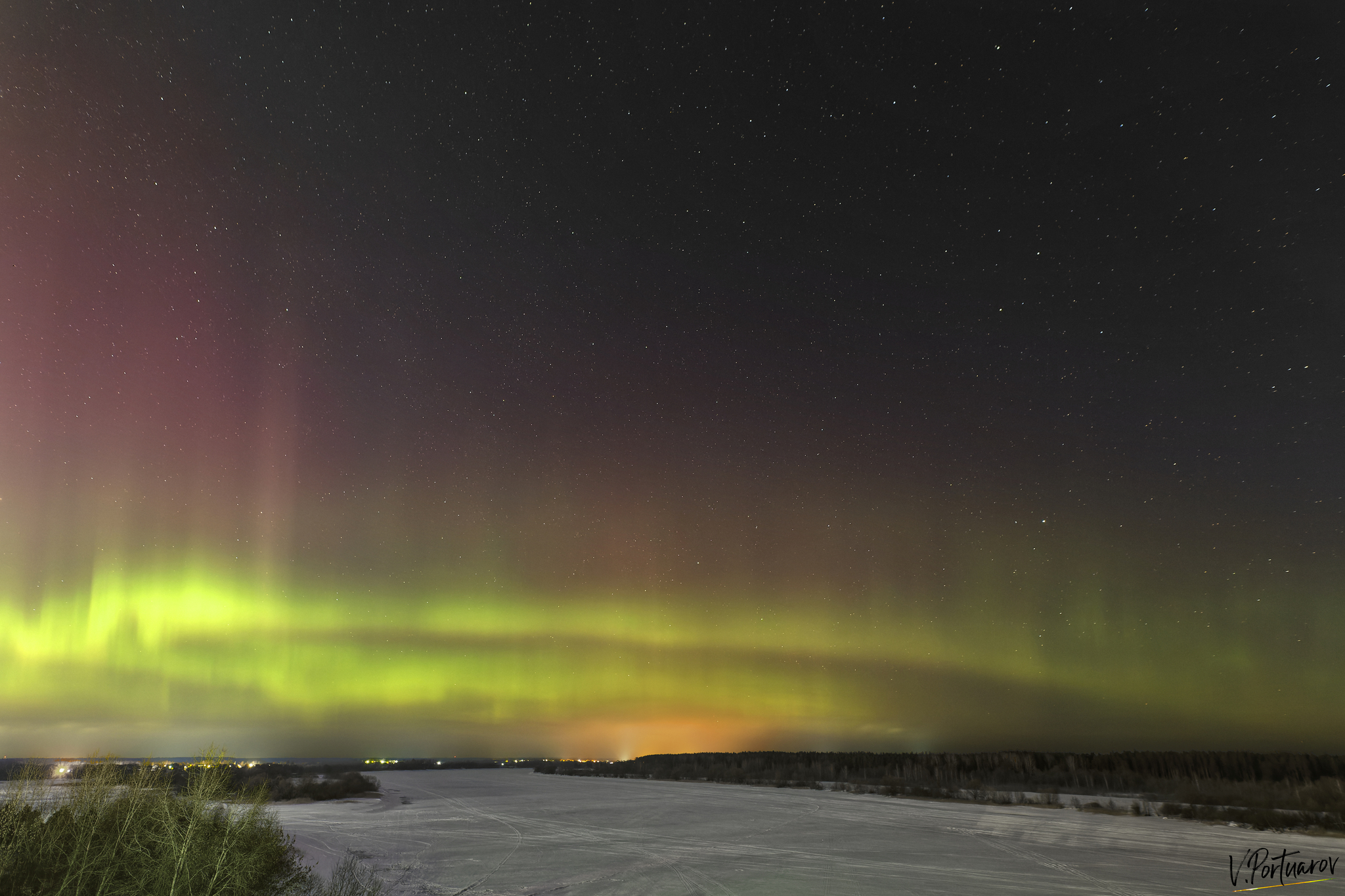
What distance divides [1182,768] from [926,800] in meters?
20.6

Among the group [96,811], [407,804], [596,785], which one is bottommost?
[596,785]

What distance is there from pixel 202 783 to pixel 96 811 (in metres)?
2.28

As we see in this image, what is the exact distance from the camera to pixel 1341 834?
18922mm

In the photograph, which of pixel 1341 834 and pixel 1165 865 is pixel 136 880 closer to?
pixel 1165 865

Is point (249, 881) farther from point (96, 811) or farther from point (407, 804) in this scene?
point (407, 804)

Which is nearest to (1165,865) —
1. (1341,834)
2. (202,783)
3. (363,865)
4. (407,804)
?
(1341,834)

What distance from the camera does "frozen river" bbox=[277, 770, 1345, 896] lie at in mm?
12477

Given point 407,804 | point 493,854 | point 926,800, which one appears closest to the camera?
point 493,854

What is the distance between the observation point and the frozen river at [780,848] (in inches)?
491

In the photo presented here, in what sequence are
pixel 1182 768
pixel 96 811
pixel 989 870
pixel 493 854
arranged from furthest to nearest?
pixel 1182 768 → pixel 493 854 → pixel 989 870 → pixel 96 811

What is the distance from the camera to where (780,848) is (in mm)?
17250

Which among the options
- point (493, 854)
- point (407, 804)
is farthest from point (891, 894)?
point (407, 804)

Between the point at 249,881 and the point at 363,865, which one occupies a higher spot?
the point at 249,881

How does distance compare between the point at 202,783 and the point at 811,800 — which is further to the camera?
the point at 811,800
